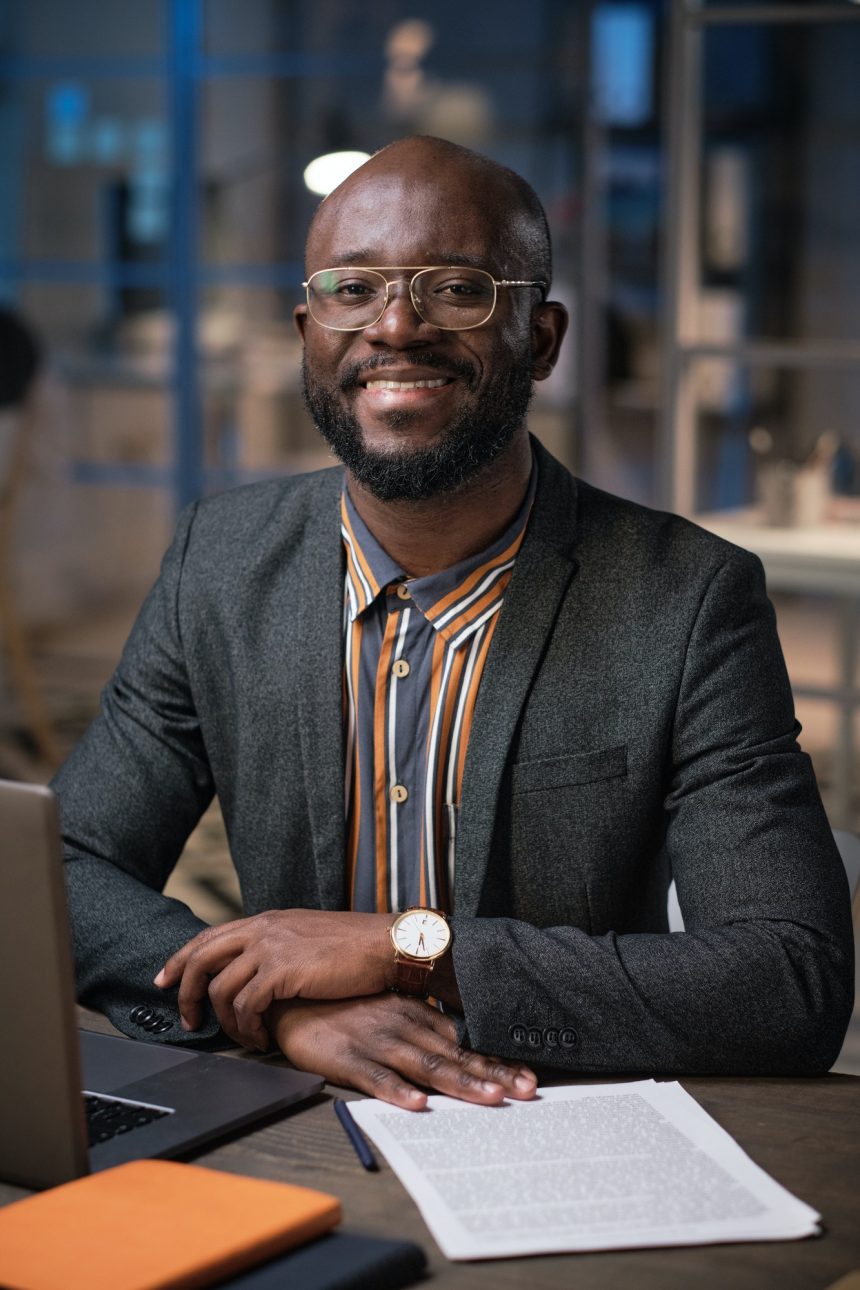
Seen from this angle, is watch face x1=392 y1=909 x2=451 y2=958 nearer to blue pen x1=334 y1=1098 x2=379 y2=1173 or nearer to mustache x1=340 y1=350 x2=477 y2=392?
blue pen x1=334 y1=1098 x2=379 y2=1173

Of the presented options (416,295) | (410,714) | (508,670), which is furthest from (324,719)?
(416,295)

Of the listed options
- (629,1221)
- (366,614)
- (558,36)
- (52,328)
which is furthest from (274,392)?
(629,1221)

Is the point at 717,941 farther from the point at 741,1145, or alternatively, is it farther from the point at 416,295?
the point at 416,295

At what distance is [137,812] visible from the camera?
1.64 meters

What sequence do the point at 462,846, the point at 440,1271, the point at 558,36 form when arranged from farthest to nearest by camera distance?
the point at 558,36 → the point at 462,846 → the point at 440,1271

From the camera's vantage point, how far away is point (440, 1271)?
0.96 metres

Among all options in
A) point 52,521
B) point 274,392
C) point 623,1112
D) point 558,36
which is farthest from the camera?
point 52,521

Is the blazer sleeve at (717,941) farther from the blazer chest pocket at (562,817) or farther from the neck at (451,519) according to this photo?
the neck at (451,519)

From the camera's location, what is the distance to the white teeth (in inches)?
62.1

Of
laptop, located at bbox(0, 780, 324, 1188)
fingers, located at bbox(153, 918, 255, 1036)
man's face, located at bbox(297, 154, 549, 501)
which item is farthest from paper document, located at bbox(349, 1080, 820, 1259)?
man's face, located at bbox(297, 154, 549, 501)

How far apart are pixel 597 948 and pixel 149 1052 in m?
0.36

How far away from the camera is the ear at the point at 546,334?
5.48 ft

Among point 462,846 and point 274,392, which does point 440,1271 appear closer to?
point 462,846

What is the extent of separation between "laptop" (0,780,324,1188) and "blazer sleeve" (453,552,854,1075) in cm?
20
